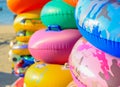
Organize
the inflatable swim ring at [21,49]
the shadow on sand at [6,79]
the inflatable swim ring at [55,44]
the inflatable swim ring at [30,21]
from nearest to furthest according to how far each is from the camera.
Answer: the inflatable swim ring at [55,44]
the inflatable swim ring at [30,21]
the inflatable swim ring at [21,49]
the shadow on sand at [6,79]

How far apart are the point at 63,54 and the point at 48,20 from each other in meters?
0.42

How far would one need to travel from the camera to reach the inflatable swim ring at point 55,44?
9.81 feet

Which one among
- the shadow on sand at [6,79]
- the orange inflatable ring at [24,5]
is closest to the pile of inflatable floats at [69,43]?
the orange inflatable ring at [24,5]

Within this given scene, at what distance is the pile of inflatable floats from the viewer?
A: 1.93 metres

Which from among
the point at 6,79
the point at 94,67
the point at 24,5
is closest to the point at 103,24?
the point at 94,67

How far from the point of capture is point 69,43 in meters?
2.99

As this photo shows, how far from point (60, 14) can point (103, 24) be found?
3.94ft

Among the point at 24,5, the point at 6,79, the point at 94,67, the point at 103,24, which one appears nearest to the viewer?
the point at 103,24

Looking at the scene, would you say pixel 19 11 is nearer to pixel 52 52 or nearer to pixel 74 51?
pixel 52 52

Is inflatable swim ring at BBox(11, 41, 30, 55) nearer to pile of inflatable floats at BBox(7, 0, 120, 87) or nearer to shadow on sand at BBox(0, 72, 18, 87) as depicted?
pile of inflatable floats at BBox(7, 0, 120, 87)

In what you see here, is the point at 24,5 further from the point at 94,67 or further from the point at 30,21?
the point at 94,67

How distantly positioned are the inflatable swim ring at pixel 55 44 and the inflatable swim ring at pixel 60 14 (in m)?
0.07

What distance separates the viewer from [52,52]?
3.03 m

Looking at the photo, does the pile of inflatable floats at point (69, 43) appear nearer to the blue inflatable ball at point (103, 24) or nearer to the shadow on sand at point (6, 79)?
the blue inflatable ball at point (103, 24)
